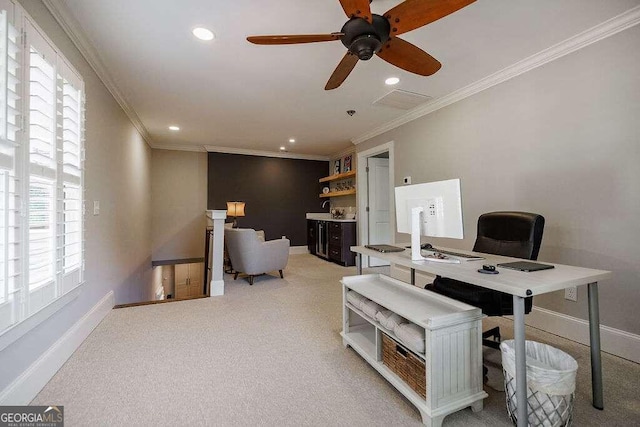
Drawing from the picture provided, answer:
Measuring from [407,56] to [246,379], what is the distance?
2.26m

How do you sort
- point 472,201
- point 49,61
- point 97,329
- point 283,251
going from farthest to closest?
point 283,251 < point 472,201 < point 97,329 < point 49,61

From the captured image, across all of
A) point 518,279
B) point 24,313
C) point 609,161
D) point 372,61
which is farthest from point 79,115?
point 609,161

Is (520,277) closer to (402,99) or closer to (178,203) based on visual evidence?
(402,99)

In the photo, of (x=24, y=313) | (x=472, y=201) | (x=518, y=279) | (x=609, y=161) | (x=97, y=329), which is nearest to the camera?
(x=518, y=279)

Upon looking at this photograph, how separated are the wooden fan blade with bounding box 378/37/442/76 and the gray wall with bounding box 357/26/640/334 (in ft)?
4.35

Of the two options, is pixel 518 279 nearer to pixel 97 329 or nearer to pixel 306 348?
pixel 306 348

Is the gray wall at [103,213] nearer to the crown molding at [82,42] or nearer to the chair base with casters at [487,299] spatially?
the crown molding at [82,42]

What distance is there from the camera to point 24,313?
4.41 ft

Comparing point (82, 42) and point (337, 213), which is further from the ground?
point (82, 42)

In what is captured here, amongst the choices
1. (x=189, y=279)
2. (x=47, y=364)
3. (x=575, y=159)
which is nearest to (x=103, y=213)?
(x=47, y=364)

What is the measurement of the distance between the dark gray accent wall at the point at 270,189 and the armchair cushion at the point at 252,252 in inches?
81.8

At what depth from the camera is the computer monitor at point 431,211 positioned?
62.0 inches

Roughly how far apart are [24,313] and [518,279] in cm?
244

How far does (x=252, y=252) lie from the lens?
3.65 m
